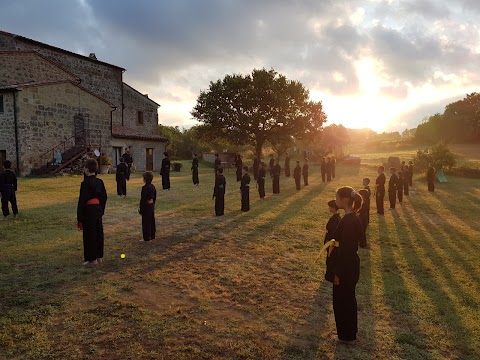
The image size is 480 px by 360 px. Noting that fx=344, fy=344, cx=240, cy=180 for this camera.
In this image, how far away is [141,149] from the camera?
108 ft

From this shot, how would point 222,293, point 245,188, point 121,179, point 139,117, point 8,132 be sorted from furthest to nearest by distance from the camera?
point 139,117 → point 8,132 → point 121,179 → point 245,188 → point 222,293

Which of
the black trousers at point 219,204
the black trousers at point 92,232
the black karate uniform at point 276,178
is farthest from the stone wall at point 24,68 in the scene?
the black trousers at point 92,232

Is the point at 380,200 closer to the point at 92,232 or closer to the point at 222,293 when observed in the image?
the point at 222,293

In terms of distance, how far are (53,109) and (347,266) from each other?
25.7 meters

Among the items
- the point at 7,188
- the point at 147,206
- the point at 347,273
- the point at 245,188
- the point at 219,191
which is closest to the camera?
the point at 347,273

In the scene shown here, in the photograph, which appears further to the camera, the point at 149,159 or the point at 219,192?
the point at 149,159

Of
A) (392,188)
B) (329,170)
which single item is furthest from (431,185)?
(392,188)

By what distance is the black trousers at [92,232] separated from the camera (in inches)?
262

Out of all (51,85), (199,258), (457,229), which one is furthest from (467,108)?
(199,258)

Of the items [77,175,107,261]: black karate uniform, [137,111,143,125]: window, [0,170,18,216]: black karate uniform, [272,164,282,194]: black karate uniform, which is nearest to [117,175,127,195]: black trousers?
[0,170,18,216]: black karate uniform

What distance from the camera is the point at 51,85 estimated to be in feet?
79.8

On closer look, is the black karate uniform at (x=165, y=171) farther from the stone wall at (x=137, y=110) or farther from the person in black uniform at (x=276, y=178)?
the stone wall at (x=137, y=110)

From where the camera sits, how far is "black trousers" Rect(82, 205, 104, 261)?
666 centimetres

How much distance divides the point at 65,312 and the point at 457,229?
1280 cm
